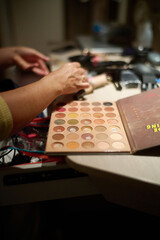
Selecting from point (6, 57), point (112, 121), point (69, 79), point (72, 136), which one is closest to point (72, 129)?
point (72, 136)

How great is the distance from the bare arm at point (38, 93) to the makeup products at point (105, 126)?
0.06 meters

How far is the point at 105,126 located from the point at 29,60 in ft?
2.60

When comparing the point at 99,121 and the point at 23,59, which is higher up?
the point at 23,59

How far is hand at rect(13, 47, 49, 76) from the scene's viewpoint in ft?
3.42

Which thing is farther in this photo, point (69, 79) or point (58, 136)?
point (69, 79)

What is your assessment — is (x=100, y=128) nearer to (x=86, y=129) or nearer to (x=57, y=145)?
(x=86, y=129)

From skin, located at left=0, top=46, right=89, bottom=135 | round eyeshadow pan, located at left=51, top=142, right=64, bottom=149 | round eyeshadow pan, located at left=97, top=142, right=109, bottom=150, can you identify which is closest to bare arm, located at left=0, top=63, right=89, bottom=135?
skin, located at left=0, top=46, right=89, bottom=135

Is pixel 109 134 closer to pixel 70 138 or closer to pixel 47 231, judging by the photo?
pixel 70 138

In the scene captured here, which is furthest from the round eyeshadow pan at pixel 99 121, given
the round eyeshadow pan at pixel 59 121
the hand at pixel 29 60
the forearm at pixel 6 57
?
the forearm at pixel 6 57

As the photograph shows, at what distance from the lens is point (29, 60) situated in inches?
43.8

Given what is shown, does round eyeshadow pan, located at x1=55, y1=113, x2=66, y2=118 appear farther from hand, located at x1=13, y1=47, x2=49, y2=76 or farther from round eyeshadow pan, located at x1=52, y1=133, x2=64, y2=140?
hand, located at x1=13, y1=47, x2=49, y2=76

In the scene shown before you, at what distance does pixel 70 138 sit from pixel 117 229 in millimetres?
783

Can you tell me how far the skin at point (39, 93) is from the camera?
0.49m

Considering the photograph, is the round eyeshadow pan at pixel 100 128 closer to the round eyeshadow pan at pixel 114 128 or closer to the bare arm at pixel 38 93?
the round eyeshadow pan at pixel 114 128
